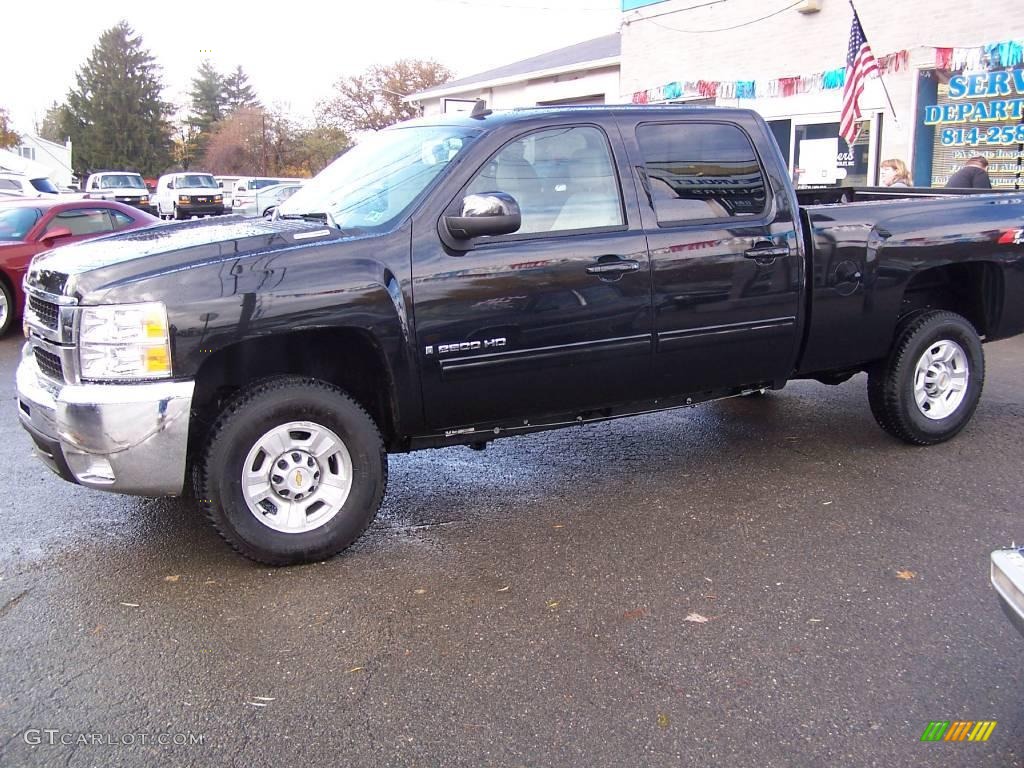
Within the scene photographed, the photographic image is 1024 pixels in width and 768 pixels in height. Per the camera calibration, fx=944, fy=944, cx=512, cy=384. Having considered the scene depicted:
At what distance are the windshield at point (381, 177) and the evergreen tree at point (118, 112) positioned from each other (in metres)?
69.3

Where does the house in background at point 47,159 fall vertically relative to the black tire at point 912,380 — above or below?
above

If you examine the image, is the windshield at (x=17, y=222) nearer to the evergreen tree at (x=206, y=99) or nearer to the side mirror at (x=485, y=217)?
the side mirror at (x=485, y=217)

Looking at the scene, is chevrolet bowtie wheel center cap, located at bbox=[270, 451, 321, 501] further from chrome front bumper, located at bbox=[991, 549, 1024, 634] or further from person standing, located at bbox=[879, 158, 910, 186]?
person standing, located at bbox=[879, 158, 910, 186]

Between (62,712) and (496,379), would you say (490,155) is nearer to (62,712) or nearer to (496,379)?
(496,379)

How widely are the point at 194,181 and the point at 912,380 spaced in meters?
33.7

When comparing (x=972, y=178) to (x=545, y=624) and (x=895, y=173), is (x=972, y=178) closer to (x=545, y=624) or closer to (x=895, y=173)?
(x=895, y=173)

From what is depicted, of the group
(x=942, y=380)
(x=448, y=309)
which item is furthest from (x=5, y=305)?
(x=942, y=380)

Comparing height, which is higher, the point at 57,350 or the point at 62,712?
the point at 57,350

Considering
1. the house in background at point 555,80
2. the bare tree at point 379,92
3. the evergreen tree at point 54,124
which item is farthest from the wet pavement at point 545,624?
the evergreen tree at point 54,124

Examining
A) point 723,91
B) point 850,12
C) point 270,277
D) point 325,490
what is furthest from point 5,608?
point 723,91

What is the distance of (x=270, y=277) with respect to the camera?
13.1 ft

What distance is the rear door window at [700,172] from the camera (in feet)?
16.1

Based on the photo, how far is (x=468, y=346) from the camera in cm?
437

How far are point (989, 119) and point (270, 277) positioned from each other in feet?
41.1
